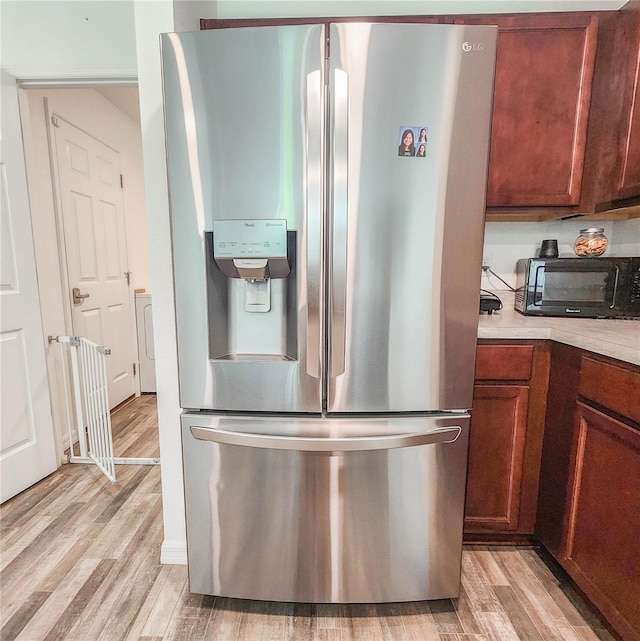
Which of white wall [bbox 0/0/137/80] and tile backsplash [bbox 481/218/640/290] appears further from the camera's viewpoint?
tile backsplash [bbox 481/218/640/290]

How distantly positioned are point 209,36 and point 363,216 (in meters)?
0.62

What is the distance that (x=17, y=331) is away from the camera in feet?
6.17

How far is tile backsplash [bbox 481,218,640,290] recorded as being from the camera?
1.87 m

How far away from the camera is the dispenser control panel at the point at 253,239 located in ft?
3.35

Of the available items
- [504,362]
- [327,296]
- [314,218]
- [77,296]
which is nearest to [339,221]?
[314,218]

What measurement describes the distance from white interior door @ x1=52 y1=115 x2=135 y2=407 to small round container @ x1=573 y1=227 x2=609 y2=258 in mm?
2929

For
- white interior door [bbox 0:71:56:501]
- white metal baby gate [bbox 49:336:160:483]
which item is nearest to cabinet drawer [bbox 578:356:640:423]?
white metal baby gate [bbox 49:336:160:483]

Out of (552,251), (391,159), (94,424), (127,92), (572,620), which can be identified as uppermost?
(127,92)

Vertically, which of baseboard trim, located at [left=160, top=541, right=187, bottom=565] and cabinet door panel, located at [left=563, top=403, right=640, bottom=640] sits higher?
cabinet door panel, located at [left=563, top=403, right=640, bottom=640]

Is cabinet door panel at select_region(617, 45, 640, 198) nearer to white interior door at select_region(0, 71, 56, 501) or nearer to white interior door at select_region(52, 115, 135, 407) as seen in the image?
white interior door at select_region(0, 71, 56, 501)

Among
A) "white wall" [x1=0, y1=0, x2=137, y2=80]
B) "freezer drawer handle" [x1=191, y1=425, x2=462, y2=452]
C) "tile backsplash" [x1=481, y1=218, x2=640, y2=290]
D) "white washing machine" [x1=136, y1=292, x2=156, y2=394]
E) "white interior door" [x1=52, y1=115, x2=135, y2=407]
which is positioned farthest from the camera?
"white washing machine" [x1=136, y1=292, x2=156, y2=394]

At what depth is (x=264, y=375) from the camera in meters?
1.12

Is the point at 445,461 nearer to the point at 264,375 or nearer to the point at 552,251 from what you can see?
the point at 264,375

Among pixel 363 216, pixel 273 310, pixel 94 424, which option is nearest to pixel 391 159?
pixel 363 216
